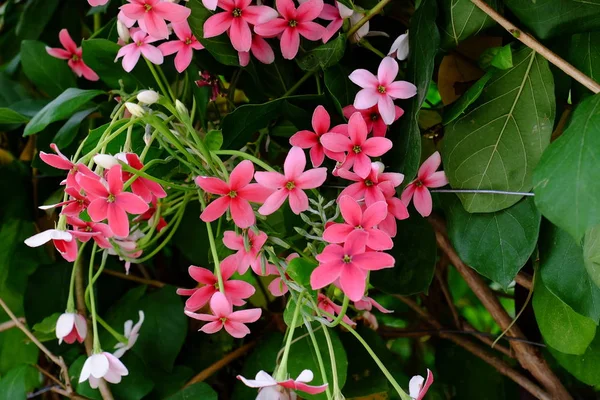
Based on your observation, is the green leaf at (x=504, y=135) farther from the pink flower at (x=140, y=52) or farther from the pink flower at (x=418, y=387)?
the pink flower at (x=140, y=52)

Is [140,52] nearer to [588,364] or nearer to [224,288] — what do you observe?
[224,288]

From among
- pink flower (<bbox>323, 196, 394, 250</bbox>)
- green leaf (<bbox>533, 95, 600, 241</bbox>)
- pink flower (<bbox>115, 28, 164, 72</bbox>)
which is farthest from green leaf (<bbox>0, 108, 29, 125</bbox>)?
green leaf (<bbox>533, 95, 600, 241</bbox>)

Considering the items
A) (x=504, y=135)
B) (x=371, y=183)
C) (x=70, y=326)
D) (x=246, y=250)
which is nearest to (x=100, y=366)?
(x=70, y=326)

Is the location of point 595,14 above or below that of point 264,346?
above

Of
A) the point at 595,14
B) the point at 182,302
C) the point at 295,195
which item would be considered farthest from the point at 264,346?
the point at 595,14

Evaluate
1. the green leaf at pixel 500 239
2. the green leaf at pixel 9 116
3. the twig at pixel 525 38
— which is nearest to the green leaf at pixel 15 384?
the green leaf at pixel 9 116

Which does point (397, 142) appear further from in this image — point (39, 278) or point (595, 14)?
point (39, 278)
